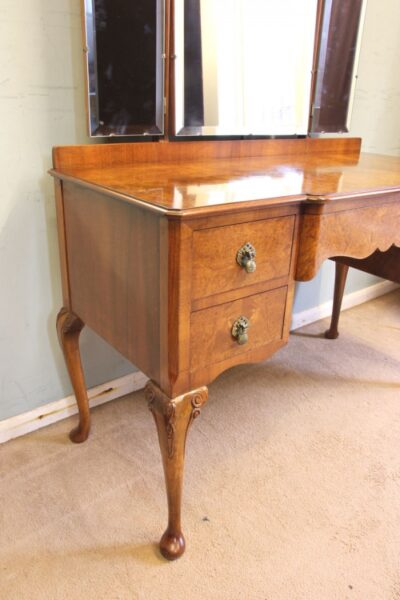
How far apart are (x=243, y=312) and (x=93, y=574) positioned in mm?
644

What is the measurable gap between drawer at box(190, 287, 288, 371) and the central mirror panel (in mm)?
578

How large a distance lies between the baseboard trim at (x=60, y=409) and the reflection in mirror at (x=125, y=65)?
30.9 inches

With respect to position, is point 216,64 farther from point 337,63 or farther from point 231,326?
point 231,326

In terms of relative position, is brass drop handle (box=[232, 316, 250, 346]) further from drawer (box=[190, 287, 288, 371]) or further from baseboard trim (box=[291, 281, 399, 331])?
baseboard trim (box=[291, 281, 399, 331])

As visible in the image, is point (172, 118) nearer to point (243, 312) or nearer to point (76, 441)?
point (243, 312)

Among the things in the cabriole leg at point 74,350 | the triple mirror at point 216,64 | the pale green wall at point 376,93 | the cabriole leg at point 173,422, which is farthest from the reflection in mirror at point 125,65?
the pale green wall at point 376,93

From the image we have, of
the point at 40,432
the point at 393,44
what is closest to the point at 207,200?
the point at 40,432

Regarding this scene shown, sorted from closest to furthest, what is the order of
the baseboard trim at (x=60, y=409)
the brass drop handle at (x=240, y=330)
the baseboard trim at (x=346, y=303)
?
the brass drop handle at (x=240, y=330) → the baseboard trim at (x=60, y=409) → the baseboard trim at (x=346, y=303)

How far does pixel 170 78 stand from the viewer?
4.03 ft

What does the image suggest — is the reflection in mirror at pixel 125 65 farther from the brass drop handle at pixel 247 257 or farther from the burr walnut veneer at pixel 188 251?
the brass drop handle at pixel 247 257

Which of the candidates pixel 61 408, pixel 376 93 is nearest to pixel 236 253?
pixel 61 408

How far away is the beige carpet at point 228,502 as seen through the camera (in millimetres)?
1016

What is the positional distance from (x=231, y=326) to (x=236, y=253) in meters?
0.15

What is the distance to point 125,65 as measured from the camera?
1.16 metres
